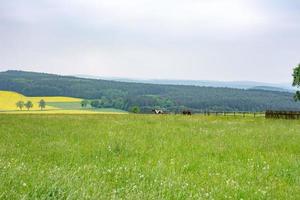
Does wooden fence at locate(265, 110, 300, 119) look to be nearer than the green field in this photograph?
No

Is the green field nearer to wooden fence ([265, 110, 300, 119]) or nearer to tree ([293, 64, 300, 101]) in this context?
wooden fence ([265, 110, 300, 119])

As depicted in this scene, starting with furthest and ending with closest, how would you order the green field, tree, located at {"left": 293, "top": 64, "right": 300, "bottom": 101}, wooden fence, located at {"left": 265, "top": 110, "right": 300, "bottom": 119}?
1. tree, located at {"left": 293, "top": 64, "right": 300, "bottom": 101}
2. wooden fence, located at {"left": 265, "top": 110, "right": 300, "bottom": 119}
3. the green field

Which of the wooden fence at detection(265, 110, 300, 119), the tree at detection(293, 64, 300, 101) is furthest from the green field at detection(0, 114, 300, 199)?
the tree at detection(293, 64, 300, 101)

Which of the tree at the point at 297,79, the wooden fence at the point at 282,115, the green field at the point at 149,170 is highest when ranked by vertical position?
the tree at the point at 297,79

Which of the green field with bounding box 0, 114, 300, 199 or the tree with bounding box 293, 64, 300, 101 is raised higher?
the tree with bounding box 293, 64, 300, 101

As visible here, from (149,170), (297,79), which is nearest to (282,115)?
(297,79)

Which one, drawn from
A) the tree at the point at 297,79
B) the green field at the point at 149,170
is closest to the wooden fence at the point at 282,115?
the tree at the point at 297,79

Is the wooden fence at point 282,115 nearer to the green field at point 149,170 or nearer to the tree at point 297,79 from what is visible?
the tree at point 297,79

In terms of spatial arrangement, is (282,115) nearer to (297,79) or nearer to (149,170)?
(297,79)

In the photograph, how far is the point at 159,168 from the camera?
11875 millimetres

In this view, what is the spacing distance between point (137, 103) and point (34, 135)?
156129mm

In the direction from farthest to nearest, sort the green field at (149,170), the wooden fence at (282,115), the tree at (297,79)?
1. the tree at (297,79)
2. the wooden fence at (282,115)
3. the green field at (149,170)

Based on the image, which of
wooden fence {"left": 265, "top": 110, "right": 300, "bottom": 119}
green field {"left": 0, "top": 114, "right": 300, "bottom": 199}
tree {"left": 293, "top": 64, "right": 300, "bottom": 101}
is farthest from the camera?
tree {"left": 293, "top": 64, "right": 300, "bottom": 101}

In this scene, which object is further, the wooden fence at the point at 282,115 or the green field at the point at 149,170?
the wooden fence at the point at 282,115
